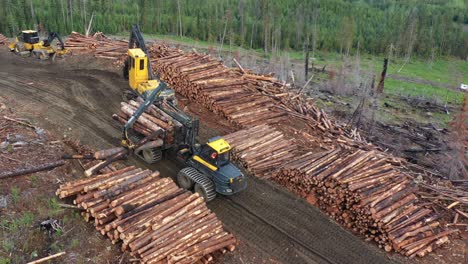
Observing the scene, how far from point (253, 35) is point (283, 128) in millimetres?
66421

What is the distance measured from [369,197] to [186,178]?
7388mm

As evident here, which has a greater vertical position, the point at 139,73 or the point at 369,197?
the point at 139,73

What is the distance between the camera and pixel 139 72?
22.4 m

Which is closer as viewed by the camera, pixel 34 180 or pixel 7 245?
pixel 7 245

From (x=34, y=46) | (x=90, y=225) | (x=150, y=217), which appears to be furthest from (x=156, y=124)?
(x=34, y=46)

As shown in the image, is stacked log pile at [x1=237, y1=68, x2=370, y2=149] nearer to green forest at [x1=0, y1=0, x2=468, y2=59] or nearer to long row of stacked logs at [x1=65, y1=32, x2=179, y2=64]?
long row of stacked logs at [x1=65, y1=32, x2=179, y2=64]

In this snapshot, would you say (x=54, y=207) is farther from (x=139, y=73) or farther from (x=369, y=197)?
(x=369, y=197)

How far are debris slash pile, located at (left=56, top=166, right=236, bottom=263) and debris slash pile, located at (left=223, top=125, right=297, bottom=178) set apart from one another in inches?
180

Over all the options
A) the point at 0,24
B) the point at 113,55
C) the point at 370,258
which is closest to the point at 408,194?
the point at 370,258

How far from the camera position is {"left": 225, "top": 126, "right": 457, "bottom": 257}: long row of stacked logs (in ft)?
49.5

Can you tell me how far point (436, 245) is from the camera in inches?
603

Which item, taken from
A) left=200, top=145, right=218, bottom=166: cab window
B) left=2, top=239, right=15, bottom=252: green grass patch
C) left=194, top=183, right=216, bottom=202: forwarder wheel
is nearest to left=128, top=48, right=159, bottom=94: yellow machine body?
left=200, top=145, right=218, bottom=166: cab window

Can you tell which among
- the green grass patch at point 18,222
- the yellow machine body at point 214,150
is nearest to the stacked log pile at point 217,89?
the yellow machine body at point 214,150

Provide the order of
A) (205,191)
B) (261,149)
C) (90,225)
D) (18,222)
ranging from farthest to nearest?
(261,149) → (205,191) → (90,225) → (18,222)
